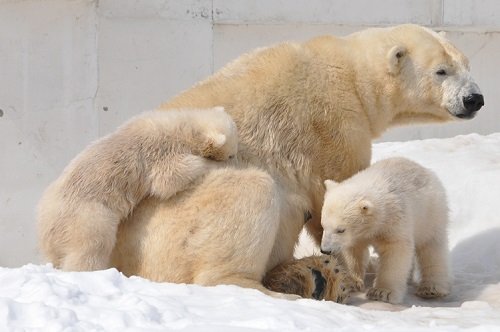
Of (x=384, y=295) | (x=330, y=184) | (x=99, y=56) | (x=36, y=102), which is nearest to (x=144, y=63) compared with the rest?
(x=99, y=56)

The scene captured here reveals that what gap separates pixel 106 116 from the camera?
30.5ft

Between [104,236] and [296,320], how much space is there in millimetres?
1271

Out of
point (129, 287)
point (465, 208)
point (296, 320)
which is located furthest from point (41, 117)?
point (296, 320)

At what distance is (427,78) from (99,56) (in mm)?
4260

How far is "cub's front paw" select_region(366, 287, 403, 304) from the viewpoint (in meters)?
5.21

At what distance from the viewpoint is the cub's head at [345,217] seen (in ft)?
17.3

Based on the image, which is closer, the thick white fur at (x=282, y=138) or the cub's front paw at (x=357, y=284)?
the thick white fur at (x=282, y=138)

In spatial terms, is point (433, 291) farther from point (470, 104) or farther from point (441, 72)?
point (441, 72)

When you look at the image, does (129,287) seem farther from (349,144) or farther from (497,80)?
(497,80)

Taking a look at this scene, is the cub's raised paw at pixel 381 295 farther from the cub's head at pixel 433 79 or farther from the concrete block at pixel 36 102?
the concrete block at pixel 36 102

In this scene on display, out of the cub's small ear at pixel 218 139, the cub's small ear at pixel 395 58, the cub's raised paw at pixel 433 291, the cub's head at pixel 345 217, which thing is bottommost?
the cub's raised paw at pixel 433 291

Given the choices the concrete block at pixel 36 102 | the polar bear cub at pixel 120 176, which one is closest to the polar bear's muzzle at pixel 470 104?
the polar bear cub at pixel 120 176

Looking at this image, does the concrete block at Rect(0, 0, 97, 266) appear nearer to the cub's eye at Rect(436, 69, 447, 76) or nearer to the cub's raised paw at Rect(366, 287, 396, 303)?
the cub's eye at Rect(436, 69, 447, 76)

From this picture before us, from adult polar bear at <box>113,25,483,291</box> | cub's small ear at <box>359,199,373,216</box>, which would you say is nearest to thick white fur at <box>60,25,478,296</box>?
adult polar bear at <box>113,25,483,291</box>
